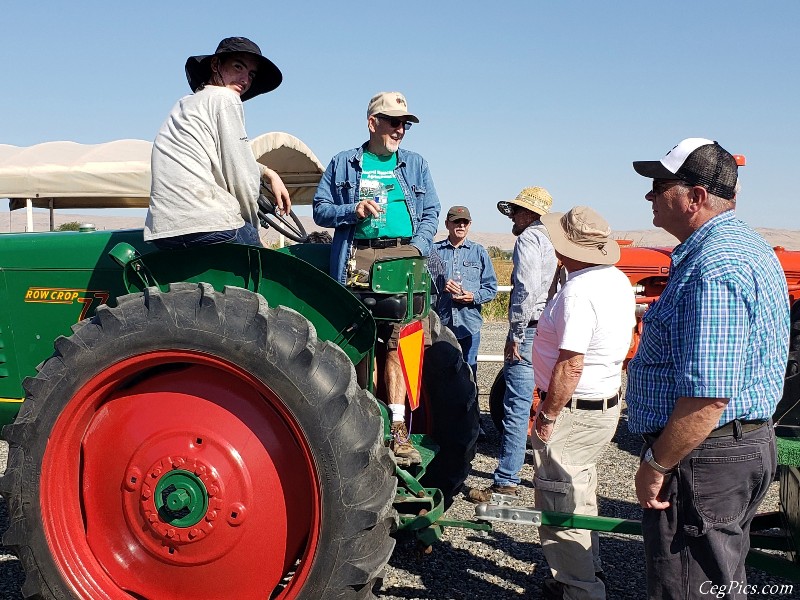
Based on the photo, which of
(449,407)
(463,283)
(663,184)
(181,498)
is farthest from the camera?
(463,283)

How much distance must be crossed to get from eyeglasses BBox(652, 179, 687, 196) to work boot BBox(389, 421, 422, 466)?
1491 mm

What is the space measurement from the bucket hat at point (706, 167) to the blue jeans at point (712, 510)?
745mm

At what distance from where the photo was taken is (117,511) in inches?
113

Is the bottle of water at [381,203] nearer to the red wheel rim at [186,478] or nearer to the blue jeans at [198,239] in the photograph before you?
the blue jeans at [198,239]

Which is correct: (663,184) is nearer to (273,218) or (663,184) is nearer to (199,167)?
(199,167)

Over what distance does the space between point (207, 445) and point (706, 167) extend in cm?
195

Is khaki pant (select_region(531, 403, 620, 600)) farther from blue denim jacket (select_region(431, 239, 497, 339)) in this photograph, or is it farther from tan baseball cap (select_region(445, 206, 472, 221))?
tan baseball cap (select_region(445, 206, 472, 221))

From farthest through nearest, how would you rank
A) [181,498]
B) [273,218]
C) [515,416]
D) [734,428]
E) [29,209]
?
[29,209] → [515,416] → [273,218] → [181,498] → [734,428]

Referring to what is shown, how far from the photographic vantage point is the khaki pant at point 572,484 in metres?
3.27

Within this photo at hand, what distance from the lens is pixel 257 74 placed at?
10.9ft

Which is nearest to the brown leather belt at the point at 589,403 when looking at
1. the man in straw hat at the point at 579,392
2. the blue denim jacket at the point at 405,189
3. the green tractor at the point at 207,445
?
the man in straw hat at the point at 579,392

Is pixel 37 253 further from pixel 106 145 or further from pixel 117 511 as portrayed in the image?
pixel 106 145

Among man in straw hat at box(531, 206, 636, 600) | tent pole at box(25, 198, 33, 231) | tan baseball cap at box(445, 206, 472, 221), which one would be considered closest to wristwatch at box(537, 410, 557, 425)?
man in straw hat at box(531, 206, 636, 600)

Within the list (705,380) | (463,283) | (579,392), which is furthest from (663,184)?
(463,283)
